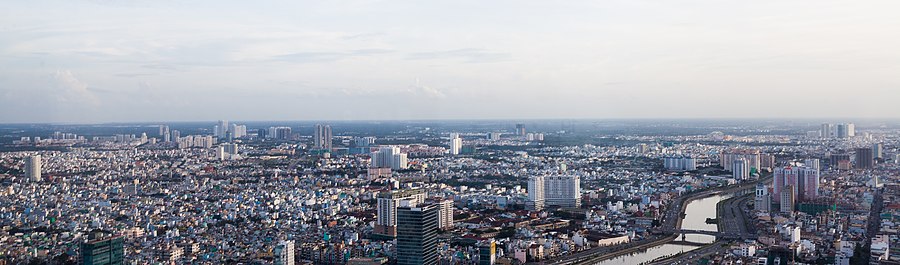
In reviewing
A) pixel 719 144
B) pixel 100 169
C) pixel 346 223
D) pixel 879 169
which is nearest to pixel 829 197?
pixel 879 169

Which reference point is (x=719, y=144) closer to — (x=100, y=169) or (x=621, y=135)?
(x=621, y=135)

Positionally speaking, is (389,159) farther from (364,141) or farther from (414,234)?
(414,234)

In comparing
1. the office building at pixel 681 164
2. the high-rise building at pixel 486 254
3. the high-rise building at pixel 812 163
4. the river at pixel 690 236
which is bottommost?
the river at pixel 690 236

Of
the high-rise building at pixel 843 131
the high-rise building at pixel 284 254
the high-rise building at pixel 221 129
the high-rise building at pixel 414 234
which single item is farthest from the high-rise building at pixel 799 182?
the high-rise building at pixel 221 129

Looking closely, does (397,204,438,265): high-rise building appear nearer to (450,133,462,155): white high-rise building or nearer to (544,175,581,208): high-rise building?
(544,175,581,208): high-rise building

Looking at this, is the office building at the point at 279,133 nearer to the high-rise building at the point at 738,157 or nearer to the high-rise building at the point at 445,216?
the high-rise building at the point at 738,157

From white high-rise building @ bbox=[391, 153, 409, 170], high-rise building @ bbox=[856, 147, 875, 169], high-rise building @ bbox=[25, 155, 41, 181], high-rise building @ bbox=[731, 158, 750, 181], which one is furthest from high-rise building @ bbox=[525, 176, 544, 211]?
high-rise building @ bbox=[25, 155, 41, 181]

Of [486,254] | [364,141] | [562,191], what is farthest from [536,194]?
[364,141]
